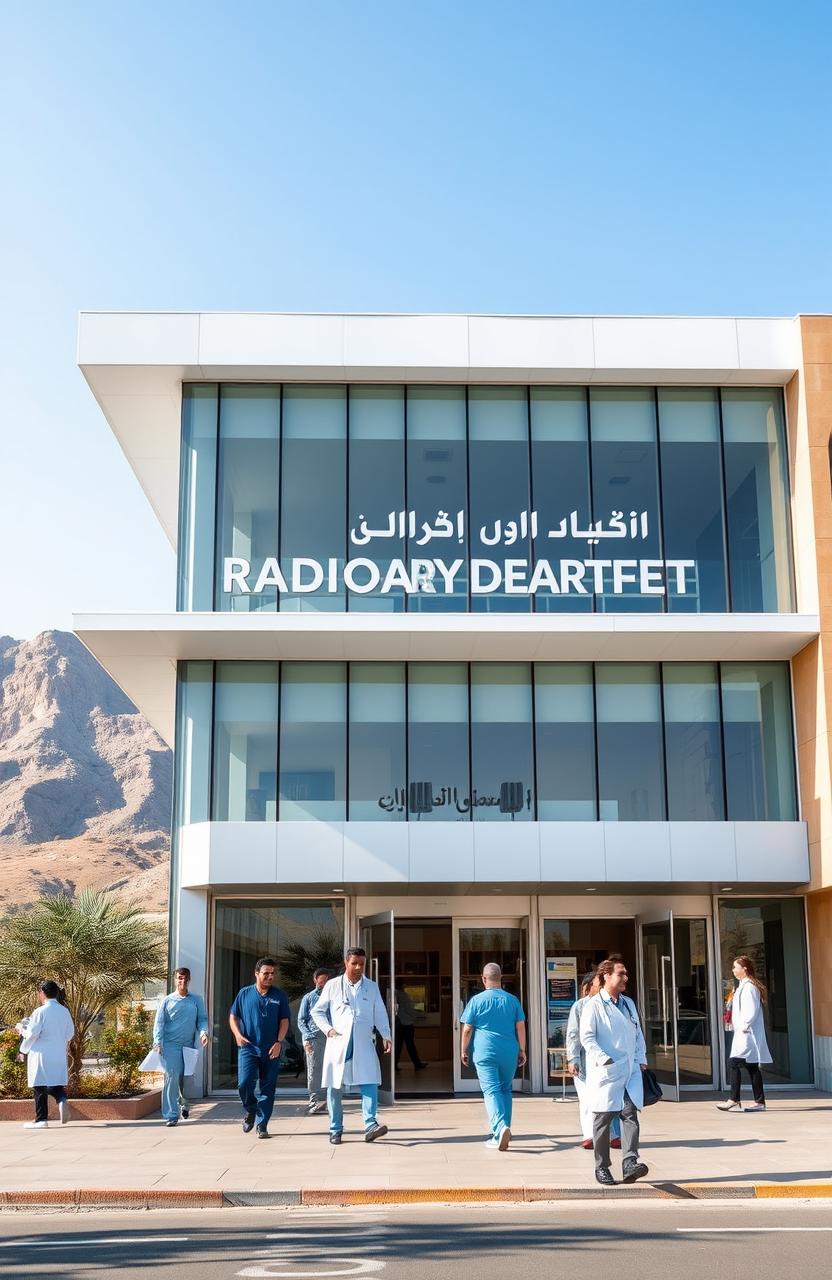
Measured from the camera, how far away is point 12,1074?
1706 centimetres

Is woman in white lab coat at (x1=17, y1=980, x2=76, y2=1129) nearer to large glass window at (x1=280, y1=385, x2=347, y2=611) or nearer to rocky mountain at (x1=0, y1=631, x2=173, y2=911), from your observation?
large glass window at (x1=280, y1=385, x2=347, y2=611)

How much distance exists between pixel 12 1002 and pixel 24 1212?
24.8 feet

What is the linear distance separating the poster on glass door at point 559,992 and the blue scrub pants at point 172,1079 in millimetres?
6125

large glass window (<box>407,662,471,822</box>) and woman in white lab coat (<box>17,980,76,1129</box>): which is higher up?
large glass window (<box>407,662,471,822</box>)

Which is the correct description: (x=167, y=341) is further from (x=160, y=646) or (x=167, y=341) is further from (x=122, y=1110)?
(x=122, y=1110)

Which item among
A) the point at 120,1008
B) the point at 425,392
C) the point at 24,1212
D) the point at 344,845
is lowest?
the point at 24,1212

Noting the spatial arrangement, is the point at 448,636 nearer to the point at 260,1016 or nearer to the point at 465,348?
the point at 465,348

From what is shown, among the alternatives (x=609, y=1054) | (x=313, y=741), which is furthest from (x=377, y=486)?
(x=609, y=1054)

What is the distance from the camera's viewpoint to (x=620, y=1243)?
8.61m

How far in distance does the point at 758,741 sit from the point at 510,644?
4031mm

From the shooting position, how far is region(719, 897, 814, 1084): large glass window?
19938mm

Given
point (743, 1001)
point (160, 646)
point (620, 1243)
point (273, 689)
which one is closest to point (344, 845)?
point (273, 689)

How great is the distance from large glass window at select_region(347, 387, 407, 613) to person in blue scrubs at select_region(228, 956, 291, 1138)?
21.9 ft

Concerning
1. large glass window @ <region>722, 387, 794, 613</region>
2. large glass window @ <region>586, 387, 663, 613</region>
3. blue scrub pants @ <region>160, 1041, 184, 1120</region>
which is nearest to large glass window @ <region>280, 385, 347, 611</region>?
large glass window @ <region>586, 387, 663, 613</region>
